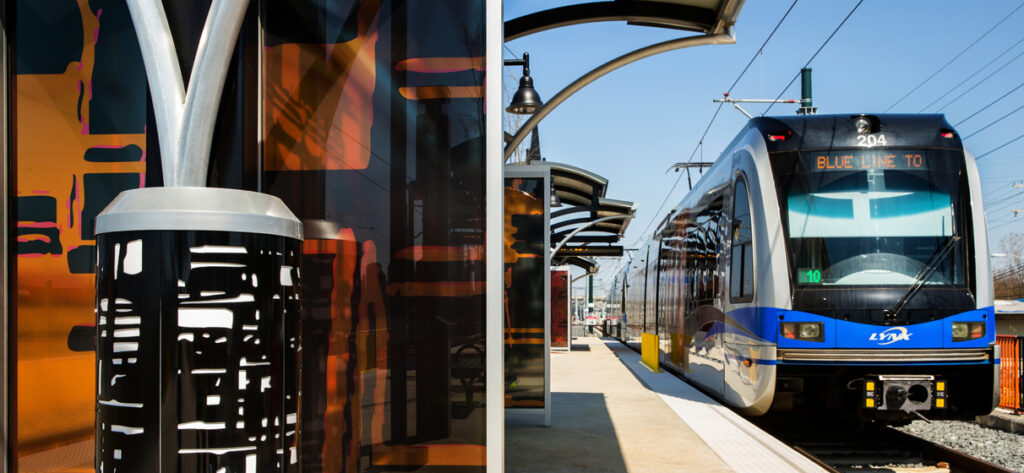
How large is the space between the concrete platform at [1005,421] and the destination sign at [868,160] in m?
4.60

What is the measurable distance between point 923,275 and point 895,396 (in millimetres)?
1204

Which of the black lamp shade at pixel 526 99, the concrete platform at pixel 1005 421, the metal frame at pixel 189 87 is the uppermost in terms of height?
the black lamp shade at pixel 526 99

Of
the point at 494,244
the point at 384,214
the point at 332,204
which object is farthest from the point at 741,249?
the point at 332,204

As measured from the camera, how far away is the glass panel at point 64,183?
10.6 feet

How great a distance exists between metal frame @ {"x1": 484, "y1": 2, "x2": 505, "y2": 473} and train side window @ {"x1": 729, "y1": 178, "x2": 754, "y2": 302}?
600 centimetres

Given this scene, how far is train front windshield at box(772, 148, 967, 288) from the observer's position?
863cm

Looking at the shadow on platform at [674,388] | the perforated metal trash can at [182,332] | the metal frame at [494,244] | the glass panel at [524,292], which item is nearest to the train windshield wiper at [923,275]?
the shadow on platform at [674,388]

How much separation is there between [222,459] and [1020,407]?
43.2 ft

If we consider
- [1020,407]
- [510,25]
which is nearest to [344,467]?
[510,25]

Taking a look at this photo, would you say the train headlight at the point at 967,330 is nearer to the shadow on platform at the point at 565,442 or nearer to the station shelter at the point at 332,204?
the shadow on platform at the point at 565,442

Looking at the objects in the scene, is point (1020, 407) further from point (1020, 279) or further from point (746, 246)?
point (1020, 279)

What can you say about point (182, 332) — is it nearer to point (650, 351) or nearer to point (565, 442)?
point (565, 442)

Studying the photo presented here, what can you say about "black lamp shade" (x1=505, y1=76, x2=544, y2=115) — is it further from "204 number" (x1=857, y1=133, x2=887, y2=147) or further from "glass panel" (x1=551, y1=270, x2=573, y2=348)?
"glass panel" (x1=551, y1=270, x2=573, y2=348)

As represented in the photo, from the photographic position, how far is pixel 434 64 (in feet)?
11.9
